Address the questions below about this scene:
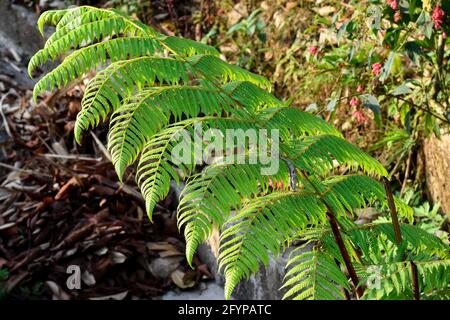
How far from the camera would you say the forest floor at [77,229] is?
10.7 feet

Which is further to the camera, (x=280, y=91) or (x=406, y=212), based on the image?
(x=280, y=91)

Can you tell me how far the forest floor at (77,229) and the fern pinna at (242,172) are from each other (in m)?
1.12

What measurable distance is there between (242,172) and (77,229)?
204 centimetres

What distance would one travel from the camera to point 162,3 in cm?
539

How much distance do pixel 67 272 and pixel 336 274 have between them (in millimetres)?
1984

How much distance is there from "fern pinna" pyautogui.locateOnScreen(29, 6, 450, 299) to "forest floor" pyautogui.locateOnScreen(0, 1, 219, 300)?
1.12 meters

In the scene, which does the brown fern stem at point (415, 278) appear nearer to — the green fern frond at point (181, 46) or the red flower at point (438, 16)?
the green fern frond at point (181, 46)

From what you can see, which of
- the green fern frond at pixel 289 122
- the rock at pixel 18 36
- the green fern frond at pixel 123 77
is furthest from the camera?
the rock at pixel 18 36

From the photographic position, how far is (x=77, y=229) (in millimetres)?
3469

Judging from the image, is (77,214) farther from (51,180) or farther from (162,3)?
(162,3)

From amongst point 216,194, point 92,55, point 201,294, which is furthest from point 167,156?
point 201,294

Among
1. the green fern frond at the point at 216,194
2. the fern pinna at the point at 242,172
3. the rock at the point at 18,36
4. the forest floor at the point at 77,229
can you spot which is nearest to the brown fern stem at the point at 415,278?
the fern pinna at the point at 242,172

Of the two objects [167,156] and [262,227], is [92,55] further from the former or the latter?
[262,227]

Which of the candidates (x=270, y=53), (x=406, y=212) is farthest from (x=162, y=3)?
(x=406, y=212)
